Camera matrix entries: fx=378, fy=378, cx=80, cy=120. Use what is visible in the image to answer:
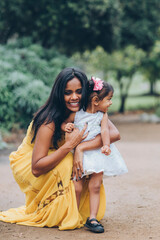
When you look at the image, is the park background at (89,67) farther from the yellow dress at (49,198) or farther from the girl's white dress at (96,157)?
the girl's white dress at (96,157)

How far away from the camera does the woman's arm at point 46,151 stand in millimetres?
3377

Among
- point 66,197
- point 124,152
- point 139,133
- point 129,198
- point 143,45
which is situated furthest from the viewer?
point 143,45

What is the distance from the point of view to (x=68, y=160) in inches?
137

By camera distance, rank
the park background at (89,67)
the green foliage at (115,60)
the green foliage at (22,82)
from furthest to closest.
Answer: the green foliage at (115,60), the green foliage at (22,82), the park background at (89,67)

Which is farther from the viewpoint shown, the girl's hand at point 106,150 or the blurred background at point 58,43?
the blurred background at point 58,43

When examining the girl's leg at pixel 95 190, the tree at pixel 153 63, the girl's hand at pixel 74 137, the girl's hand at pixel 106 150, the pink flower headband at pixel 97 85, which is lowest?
the girl's leg at pixel 95 190

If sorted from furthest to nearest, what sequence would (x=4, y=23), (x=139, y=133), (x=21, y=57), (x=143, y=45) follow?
(x=143, y=45), (x=139, y=133), (x=4, y=23), (x=21, y=57)

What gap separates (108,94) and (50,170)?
0.89 meters

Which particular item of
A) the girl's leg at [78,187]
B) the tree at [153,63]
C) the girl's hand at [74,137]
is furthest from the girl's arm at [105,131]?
the tree at [153,63]

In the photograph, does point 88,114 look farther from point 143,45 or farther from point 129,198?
point 143,45

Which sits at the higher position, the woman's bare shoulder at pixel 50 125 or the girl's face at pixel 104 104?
the girl's face at pixel 104 104

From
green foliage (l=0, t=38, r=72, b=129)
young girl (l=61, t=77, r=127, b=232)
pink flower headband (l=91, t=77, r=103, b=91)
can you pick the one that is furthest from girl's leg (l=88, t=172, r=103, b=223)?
green foliage (l=0, t=38, r=72, b=129)

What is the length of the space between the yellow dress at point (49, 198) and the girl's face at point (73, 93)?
470mm

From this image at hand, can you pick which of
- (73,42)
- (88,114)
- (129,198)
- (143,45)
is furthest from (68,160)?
(143,45)
